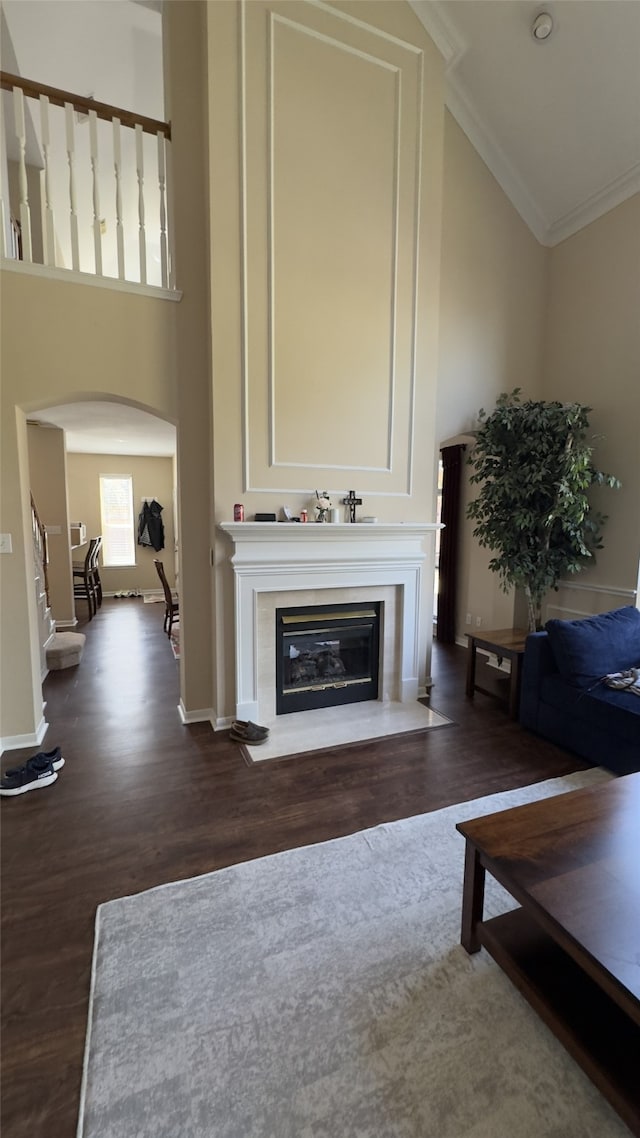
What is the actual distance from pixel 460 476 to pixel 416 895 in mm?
4375

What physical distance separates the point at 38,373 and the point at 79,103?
1.64 metres

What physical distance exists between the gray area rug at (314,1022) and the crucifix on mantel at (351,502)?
88.3 inches

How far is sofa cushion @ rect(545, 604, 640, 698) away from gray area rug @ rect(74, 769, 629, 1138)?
4.99 ft

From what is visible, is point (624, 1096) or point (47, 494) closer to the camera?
point (624, 1096)

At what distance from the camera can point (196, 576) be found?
3398 millimetres

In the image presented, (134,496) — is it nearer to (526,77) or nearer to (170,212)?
(170,212)

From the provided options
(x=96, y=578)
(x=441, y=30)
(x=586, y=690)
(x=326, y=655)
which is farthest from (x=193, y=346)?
(x=96, y=578)

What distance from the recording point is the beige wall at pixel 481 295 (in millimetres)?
3990

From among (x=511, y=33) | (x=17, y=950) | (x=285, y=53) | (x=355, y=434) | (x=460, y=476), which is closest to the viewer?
(x=17, y=950)

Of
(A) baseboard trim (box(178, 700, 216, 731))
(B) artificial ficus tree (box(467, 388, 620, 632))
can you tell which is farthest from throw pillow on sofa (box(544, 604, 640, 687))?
(A) baseboard trim (box(178, 700, 216, 731))

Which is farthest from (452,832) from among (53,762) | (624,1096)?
(53,762)

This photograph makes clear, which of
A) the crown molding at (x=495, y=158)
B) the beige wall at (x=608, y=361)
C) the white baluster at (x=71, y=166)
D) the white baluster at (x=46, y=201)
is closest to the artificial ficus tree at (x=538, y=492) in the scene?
the beige wall at (x=608, y=361)

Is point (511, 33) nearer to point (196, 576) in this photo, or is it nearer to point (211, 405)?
point (211, 405)

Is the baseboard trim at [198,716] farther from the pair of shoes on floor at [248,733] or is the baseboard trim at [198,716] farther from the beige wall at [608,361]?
the beige wall at [608,361]
